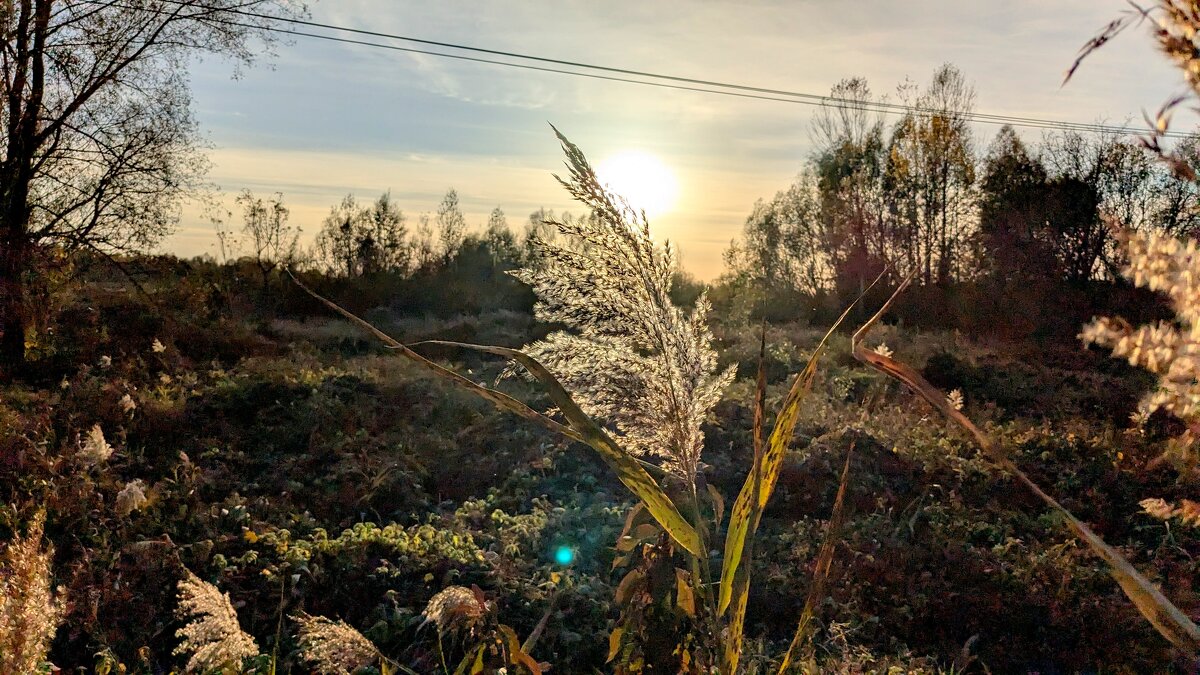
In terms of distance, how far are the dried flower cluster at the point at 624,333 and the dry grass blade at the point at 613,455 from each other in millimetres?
62

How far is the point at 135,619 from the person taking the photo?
4.05 meters

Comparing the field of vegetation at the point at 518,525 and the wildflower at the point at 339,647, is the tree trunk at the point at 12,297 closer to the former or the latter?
the field of vegetation at the point at 518,525

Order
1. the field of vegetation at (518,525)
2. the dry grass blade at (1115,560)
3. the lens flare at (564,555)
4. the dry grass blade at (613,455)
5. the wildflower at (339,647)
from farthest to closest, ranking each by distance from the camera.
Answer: the lens flare at (564,555), the field of vegetation at (518,525), the wildflower at (339,647), the dry grass blade at (613,455), the dry grass blade at (1115,560)

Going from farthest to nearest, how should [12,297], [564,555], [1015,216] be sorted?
[1015,216] → [12,297] → [564,555]

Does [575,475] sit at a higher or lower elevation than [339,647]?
lower

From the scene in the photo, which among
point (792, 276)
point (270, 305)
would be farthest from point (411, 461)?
point (792, 276)

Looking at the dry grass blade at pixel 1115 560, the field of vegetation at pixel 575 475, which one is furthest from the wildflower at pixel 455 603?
the dry grass blade at pixel 1115 560

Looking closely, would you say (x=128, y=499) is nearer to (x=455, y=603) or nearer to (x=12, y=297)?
(x=455, y=603)

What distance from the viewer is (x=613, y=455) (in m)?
1.09

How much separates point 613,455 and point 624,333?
0.71 ft

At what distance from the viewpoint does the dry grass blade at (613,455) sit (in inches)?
42.8

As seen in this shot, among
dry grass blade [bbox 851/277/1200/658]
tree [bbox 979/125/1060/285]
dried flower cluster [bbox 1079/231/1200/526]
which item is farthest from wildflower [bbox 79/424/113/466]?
tree [bbox 979/125/1060/285]

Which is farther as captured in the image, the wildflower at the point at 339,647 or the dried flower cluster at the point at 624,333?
the wildflower at the point at 339,647

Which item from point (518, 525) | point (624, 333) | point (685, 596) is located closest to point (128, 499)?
point (518, 525)
